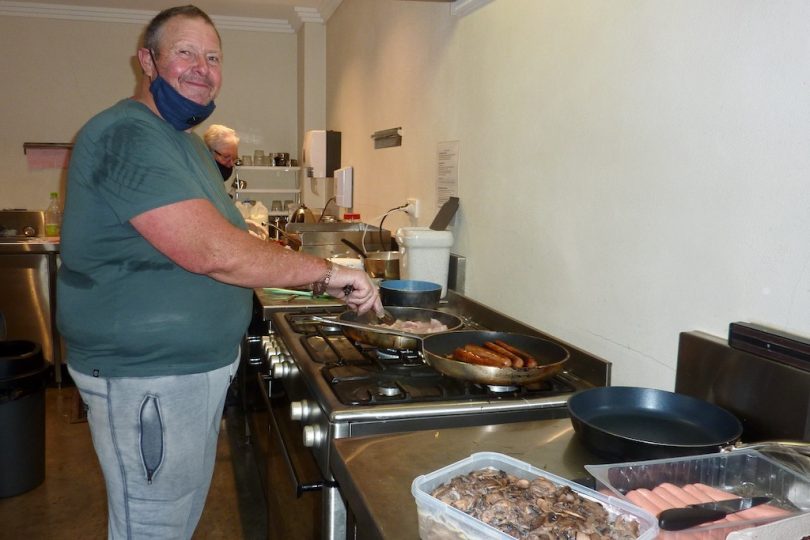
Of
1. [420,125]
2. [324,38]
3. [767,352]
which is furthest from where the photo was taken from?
[324,38]

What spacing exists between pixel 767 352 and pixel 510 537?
577 millimetres

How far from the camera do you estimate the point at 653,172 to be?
126 centimetres

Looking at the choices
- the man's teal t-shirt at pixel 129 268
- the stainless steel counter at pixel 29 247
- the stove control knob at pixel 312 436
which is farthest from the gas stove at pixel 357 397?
the stainless steel counter at pixel 29 247

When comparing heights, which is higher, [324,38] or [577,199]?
[324,38]

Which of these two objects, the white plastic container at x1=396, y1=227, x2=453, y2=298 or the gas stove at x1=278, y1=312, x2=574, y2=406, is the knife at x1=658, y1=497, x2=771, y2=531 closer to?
the gas stove at x1=278, y1=312, x2=574, y2=406

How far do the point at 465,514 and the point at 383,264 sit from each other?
6.14 feet

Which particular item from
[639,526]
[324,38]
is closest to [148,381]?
[639,526]

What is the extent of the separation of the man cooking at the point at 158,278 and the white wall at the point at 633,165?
54cm

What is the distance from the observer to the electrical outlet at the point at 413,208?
2.67 m

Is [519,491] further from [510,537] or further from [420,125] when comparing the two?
[420,125]

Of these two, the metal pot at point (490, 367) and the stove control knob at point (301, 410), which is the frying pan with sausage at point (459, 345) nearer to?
the metal pot at point (490, 367)

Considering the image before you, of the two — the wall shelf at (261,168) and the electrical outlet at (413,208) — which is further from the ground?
the wall shelf at (261,168)

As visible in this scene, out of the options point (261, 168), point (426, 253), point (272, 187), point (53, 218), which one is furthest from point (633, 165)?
point (53, 218)

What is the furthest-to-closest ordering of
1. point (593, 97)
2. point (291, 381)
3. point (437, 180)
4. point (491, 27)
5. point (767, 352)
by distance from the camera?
point (437, 180) < point (491, 27) < point (291, 381) < point (593, 97) < point (767, 352)
